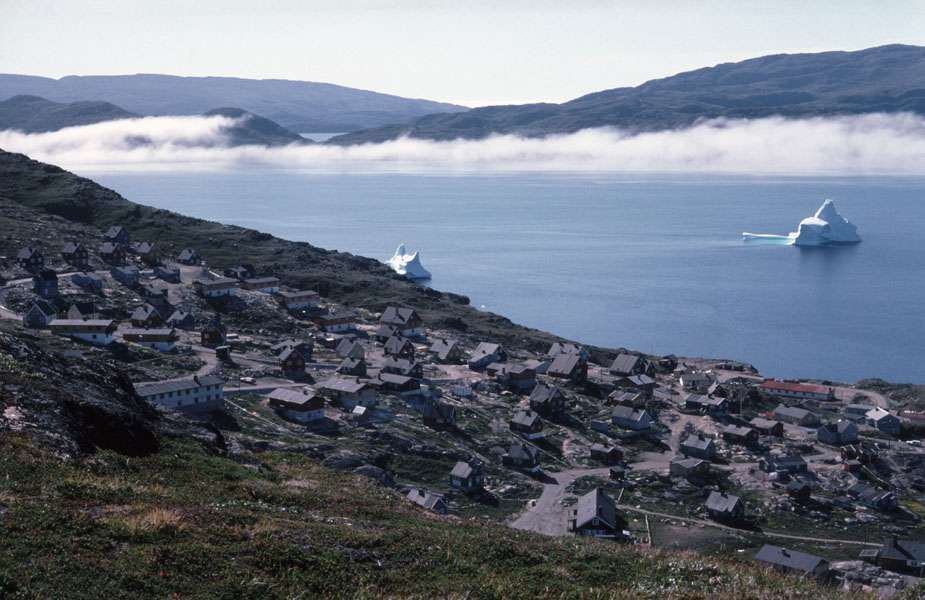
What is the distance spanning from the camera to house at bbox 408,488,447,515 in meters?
41.1

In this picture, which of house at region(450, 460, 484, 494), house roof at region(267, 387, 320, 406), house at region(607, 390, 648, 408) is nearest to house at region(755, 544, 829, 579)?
house at region(450, 460, 484, 494)

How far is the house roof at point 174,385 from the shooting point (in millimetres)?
48500

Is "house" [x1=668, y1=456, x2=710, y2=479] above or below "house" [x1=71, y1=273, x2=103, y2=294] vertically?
below

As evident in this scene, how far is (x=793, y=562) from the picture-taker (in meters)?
36.7

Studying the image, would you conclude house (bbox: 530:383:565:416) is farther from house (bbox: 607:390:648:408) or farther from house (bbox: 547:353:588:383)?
house (bbox: 547:353:588:383)

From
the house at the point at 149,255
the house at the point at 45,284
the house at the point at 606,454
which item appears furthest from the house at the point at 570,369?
the house at the point at 149,255

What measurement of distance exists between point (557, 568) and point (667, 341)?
96500 mm

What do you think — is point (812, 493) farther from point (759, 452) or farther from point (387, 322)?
point (387, 322)

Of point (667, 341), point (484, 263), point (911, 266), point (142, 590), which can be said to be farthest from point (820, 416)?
point (911, 266)

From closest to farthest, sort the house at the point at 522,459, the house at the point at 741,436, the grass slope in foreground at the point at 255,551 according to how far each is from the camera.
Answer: the grass slope in foreground at the point at 255,551 → the house at the point at 522,459 → the house at the point at 741,436

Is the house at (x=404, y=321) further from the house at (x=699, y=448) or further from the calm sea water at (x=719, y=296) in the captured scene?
the house at (x=699, y=448)

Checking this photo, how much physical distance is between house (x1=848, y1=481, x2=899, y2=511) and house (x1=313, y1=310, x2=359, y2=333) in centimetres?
5343

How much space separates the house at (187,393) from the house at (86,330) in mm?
13958

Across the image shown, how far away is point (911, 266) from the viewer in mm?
171000
